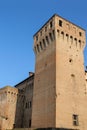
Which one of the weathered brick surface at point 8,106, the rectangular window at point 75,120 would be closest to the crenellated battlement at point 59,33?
the weathered brick surface at point 8,106

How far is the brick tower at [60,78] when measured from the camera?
27.3m

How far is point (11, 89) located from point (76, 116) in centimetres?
1583

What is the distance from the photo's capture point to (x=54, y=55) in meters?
30.0

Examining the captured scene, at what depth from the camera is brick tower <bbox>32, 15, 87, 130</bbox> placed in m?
27.3

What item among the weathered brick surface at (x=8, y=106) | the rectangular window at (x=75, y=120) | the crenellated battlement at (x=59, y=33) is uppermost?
the crenellated battlement at (x=59, y=33)

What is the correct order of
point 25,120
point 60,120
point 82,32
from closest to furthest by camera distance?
1. point 60,120
2. point 82,32
3. point 25,120

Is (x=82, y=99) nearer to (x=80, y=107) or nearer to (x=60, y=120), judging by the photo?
(x=80, y=107)

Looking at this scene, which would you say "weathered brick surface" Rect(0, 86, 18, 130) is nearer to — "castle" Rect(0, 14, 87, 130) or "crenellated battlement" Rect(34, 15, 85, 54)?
"castle" Rect(0, 14, 87, 130)

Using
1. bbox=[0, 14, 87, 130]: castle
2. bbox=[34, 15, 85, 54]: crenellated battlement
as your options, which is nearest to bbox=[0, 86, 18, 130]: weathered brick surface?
bbox=[0, 14, 87, 130]: castle

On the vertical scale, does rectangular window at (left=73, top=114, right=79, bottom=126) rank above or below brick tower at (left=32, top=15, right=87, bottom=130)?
below

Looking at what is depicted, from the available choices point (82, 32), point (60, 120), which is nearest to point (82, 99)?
point (60, 120)

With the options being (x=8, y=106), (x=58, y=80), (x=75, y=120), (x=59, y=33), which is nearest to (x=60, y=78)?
(x=58, y=80)

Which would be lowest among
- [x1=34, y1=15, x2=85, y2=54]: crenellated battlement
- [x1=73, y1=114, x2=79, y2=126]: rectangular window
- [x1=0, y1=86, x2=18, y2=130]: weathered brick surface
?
[x1=73, y1=114, x2=79, y2=126]: rectangular window

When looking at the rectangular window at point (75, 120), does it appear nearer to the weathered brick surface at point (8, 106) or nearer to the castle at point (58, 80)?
the castle at point (58, 80)
